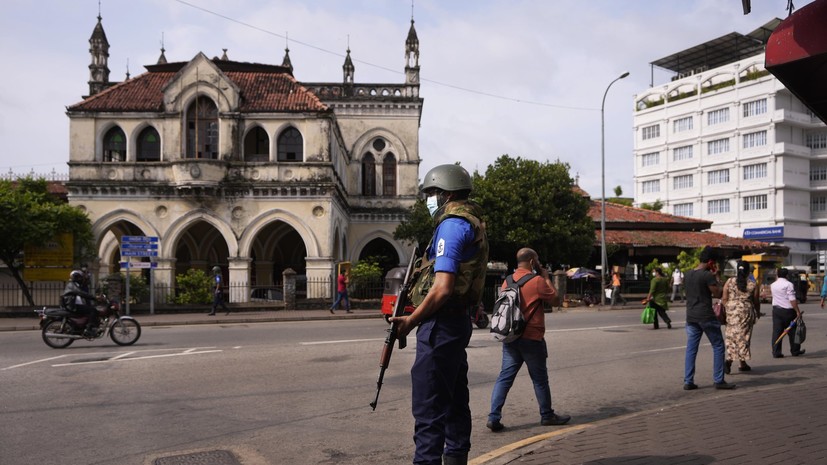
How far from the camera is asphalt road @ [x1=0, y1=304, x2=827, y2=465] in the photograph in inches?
240

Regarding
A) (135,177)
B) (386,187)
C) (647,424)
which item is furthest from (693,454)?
(386,187)

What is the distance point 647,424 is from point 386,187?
33701 millimetres

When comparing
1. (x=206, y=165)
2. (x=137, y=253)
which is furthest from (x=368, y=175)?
(x=137, y=253)

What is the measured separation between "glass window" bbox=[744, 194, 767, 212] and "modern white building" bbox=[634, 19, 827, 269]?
84 mm

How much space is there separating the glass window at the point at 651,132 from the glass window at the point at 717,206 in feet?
29.4

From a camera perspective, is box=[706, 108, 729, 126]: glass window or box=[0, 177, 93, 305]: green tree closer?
box=[0, 177, 93, 305]: green tree

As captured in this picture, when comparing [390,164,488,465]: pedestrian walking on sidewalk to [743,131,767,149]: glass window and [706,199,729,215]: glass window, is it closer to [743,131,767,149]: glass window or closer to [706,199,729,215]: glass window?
[743,131,767,149]: glass window

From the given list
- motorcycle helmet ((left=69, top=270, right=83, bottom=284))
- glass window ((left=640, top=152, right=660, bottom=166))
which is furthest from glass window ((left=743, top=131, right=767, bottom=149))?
motorcycle helmet ((left=69, top=270, right=83, bottom=284))

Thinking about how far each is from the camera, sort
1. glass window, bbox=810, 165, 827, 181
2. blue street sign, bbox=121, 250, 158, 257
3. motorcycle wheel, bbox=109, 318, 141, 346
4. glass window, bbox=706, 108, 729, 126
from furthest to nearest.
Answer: glass window, bbox=706, 108, 729, 126 → glass window, bbox=810, 165, 827, 181 → blue street sign, bbox=121, 250, 158, 257 → motorcycle wheel, bbox=109, 318, 141, 346

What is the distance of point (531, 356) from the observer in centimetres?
668

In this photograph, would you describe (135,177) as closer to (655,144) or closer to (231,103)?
(231,103)

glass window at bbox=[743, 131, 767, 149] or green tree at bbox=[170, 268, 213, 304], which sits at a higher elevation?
glass window at bbox=[743, 131, 767, 149]

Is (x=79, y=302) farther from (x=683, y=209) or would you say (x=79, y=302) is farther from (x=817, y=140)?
(x=817, y=140)

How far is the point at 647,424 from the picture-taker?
20.4 feet
